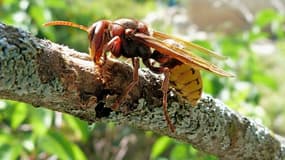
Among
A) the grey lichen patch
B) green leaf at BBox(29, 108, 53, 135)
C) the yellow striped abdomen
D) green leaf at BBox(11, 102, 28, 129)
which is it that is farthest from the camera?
green leaf at BBox(11, 102, 28, 129)

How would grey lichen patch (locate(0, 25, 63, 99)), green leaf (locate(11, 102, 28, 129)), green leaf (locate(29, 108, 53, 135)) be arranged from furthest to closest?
1. green leaf (locate(11, 102, 28, 129))
2. green leaf (locate(29, 108, 53, 135))
3. grey lichen patch (locate(0, 25, 63, 99))

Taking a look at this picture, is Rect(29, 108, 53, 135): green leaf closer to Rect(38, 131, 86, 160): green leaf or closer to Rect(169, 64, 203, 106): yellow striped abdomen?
Rect(38, 131, 86, 160): green leaf

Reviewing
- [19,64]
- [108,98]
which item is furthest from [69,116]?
[19,64]

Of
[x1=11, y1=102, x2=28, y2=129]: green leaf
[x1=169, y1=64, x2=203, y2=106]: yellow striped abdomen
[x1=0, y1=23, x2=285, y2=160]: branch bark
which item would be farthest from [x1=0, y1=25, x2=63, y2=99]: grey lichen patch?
[x1=11, y1=102, x2=28, y2=129]: green leaf

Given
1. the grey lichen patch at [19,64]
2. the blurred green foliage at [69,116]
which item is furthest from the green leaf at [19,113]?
the grey lichen patch at [19,64]

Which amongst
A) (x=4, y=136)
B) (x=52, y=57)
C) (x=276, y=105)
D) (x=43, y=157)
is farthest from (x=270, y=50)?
(x=52, y=57)

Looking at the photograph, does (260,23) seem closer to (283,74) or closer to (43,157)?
(43,157)

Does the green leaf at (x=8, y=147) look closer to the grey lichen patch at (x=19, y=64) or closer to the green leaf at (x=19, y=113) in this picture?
the green leaf at (x=19, y=113)
